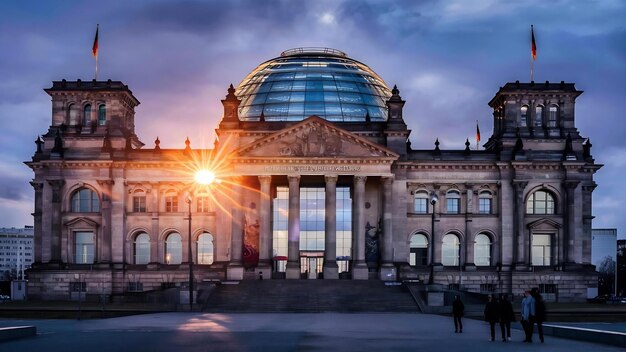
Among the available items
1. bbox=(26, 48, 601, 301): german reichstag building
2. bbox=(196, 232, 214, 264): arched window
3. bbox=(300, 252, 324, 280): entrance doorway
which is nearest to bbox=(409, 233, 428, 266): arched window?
bbox=(26, 48, 601, 301): german reichstag building

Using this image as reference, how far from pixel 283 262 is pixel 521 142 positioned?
27.7 m

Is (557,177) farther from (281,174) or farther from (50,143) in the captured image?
(50,143)

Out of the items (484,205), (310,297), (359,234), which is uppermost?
(484,205)

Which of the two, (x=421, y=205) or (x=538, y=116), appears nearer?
(x=421, y=205)

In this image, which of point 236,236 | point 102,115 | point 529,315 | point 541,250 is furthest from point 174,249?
point 529,315

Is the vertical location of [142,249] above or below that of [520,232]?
below

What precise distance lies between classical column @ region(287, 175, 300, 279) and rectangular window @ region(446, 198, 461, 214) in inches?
664

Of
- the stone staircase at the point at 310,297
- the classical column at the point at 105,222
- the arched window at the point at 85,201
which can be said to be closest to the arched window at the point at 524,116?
the stone staircase at the point at 310,297

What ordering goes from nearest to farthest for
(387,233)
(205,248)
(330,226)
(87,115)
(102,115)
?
(330,226)
(387,233)
(205,248)
(102,115)
(87,115)

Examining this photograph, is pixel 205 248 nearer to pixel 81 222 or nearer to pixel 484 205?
pixel 81 222

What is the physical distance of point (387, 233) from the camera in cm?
9325

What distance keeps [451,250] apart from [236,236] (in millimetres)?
23165

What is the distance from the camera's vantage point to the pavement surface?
116 ft

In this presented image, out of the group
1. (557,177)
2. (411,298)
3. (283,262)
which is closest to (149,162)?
(283,262)
